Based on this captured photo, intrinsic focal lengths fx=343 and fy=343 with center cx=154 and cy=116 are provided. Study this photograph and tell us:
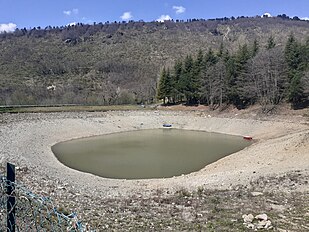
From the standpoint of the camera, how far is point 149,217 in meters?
8.35

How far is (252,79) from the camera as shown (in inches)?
1585


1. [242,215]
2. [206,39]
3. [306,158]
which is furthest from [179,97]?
[206,39]

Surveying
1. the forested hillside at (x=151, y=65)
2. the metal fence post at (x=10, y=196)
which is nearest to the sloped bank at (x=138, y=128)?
the forested hillside at (x=151, y=65)

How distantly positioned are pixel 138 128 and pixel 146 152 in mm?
12917

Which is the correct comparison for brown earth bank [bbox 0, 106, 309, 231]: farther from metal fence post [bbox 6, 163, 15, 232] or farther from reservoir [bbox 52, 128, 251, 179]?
metal fence post [bbox 6, 163, 15, 232]

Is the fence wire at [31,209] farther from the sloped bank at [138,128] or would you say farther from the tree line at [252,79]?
the tree line at [252,79]

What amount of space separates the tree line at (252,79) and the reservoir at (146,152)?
8613 mm

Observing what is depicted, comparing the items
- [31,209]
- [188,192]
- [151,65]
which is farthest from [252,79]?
[151,65]

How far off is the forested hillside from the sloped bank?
5924 mm

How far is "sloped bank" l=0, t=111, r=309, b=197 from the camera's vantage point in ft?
43.4

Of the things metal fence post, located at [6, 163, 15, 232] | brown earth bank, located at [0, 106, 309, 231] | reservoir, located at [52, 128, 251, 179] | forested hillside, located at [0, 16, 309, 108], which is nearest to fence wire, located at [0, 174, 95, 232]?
metal fence post, located at [6, 163, 15, 232]

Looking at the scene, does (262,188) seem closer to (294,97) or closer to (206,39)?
(294,97)

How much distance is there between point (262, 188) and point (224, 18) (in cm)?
18261

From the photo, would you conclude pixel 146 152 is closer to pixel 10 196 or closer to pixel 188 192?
pixel 188 192
